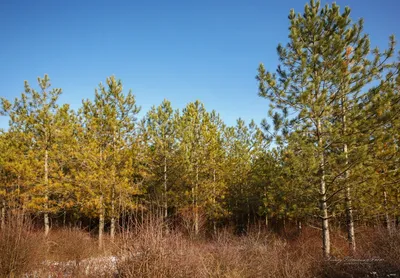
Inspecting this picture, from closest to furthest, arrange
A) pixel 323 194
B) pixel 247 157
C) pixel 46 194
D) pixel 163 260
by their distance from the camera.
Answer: pixel 163 260 < pixel 323 194 < pixel 46 194 < pixel 247 157

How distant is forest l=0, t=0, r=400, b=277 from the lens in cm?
798

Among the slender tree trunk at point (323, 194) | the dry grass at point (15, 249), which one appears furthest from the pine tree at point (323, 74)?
the dry grass at point (15, 249)

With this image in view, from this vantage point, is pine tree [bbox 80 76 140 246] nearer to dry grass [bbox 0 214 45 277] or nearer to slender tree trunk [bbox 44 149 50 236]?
slender tree trunk [bbox 44 149 50 236]

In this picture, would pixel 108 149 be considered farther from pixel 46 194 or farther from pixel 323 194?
pixel 323 194

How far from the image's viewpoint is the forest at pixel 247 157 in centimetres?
798

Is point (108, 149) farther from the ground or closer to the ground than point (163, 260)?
farther from the ground

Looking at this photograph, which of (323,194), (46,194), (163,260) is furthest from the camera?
(46,194)

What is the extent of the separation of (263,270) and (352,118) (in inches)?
215

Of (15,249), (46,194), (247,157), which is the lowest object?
(15,249)

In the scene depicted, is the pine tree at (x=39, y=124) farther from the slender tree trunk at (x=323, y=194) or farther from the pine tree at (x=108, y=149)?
the slender tree trunk at (x=323, y=194)

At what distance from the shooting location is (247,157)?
2245cm

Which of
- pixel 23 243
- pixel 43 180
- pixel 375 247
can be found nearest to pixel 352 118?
pixel 375 247

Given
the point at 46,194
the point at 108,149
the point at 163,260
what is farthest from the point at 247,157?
the point at 163,260

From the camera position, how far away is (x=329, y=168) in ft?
26.5
